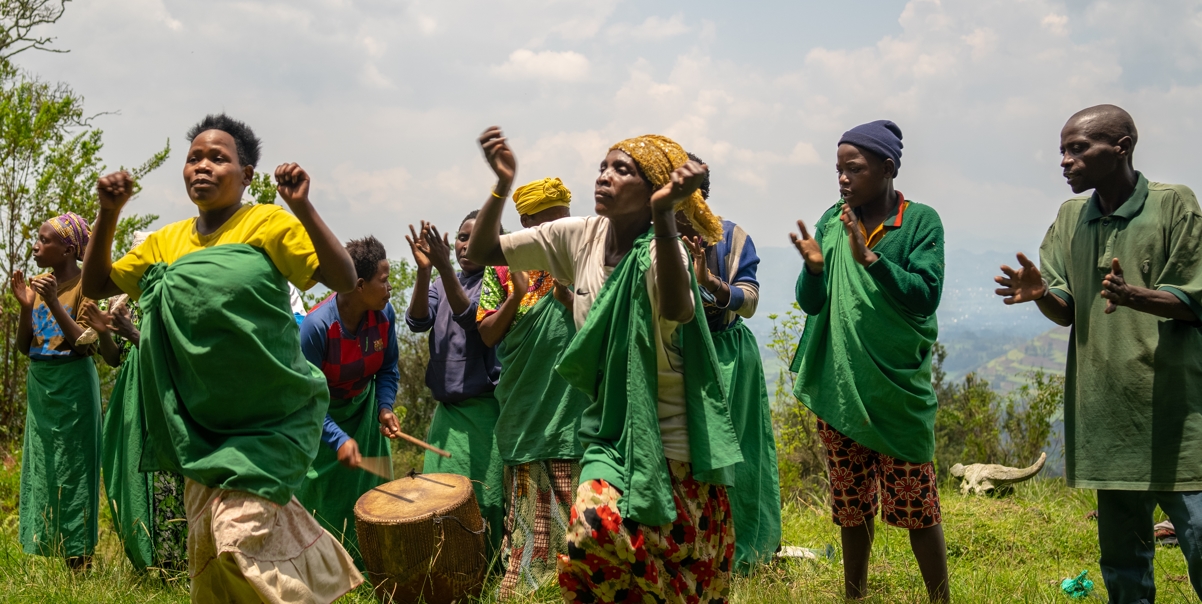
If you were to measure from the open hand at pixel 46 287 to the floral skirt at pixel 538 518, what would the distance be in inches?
108

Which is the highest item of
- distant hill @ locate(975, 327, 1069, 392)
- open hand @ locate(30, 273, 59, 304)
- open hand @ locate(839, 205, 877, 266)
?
open hand @ locate(839, 205, 877, 266)

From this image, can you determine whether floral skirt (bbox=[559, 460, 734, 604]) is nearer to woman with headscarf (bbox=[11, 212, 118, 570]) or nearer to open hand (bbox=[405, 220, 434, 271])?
open hand (bbox=[405, 220, 434, 271])

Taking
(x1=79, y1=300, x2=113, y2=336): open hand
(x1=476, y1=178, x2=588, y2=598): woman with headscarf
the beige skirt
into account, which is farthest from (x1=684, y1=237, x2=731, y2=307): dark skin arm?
(x1=79, y1=300, x2=113, y2=336): open hand

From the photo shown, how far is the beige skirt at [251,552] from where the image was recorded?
11.4 feet

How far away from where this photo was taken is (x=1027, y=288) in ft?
14.0

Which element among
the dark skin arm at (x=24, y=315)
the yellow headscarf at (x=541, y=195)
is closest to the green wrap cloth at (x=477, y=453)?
the yellow headscarf at (x=541, y=195)

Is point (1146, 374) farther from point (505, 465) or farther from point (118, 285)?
point (118, 285)

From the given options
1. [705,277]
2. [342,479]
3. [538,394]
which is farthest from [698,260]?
[342,479]

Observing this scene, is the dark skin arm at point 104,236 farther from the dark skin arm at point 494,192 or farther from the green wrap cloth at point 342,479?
the green wrap cloth at point 342,479

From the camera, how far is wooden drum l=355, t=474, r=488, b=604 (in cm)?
462

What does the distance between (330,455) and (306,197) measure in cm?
243

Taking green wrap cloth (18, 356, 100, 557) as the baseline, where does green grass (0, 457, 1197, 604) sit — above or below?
below

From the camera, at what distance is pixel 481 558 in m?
4.93

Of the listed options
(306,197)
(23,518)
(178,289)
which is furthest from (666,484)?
(23,518)
